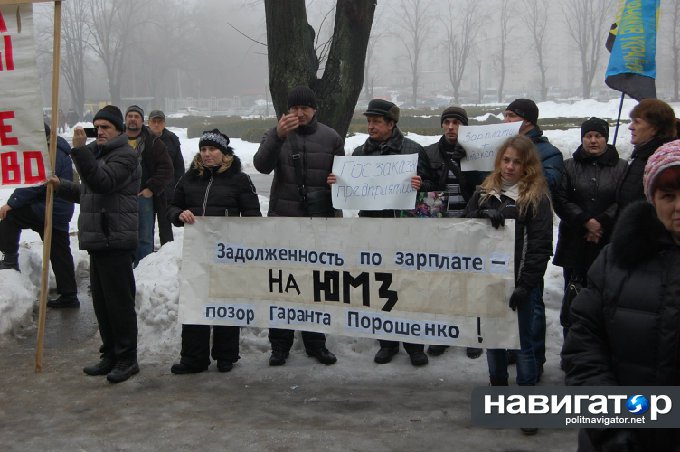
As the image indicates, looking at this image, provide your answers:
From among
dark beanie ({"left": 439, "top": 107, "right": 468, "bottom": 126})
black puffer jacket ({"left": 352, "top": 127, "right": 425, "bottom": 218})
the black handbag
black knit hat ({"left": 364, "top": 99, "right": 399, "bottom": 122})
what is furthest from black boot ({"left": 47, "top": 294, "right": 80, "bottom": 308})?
the black handbag

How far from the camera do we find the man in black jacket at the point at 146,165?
877cm

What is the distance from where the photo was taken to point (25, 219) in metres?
8.08

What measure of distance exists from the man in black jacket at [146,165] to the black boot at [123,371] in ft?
9.96

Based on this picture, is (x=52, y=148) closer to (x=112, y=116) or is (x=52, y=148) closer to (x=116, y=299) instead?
(x=112, y=116)

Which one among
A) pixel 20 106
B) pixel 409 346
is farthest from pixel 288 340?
pixel 20 106

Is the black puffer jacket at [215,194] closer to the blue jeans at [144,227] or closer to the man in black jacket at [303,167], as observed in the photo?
the man in black jacket at [303,167]

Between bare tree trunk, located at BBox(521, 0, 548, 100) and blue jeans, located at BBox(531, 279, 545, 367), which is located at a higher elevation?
bare tree trunk, located at BBox(521, 0, 548, 100)

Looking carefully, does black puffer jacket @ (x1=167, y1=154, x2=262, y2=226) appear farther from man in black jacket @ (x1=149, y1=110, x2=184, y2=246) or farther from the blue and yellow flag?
the blue and yellow flag

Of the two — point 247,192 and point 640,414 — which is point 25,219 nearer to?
point 247,192

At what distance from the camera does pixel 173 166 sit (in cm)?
946

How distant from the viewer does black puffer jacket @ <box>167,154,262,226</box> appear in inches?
235

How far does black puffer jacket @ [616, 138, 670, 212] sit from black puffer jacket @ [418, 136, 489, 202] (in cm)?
103

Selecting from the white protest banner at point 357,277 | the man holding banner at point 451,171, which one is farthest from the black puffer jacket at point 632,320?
the man holding banner at point 451,171

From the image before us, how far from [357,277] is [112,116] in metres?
2.20
